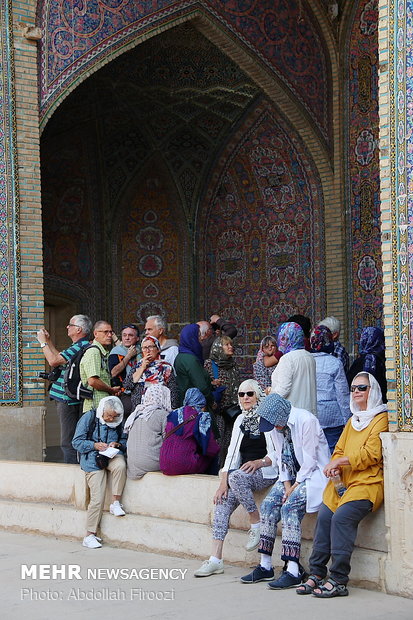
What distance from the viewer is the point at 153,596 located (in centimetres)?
537

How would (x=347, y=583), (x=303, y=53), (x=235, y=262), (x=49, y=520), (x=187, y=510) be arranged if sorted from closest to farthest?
(x=347, y=583) < (x=187, y=510) < (x=49, y=520) < (x=303, y=53) < (x=235, y=262)

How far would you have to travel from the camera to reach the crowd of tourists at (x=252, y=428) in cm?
532

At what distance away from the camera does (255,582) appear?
5488mm

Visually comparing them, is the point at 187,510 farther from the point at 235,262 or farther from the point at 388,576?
the point at 235,262

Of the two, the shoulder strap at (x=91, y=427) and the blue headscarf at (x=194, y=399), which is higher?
the blue headscarf at (x=194, y=399)

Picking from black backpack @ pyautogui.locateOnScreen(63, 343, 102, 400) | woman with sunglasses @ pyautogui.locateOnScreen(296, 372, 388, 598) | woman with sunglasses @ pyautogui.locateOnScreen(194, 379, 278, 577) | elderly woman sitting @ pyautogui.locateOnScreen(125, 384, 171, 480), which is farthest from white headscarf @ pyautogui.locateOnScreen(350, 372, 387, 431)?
black backpack @ pyautogui.locateOnScreen(63, 343, 102, 400)

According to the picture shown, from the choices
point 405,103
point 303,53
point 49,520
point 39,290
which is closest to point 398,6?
point 405,103

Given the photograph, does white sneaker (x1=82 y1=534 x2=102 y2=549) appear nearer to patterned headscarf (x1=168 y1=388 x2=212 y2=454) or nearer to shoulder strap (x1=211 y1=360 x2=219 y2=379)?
patterned headscarf (x1=168 y1=388 x2=212 y2=454)

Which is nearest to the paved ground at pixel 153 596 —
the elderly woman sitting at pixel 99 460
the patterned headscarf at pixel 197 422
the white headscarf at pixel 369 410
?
the elderly woman sitting at pixel 99 460

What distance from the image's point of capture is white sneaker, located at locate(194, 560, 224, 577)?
5.69m

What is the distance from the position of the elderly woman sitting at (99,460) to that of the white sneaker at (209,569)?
1207mm

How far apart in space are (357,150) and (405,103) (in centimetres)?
709

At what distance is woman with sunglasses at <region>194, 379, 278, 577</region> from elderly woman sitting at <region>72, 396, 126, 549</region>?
1.18 meters

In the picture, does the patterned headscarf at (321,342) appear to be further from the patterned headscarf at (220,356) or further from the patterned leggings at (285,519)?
the patterned leggings at (285,519)
